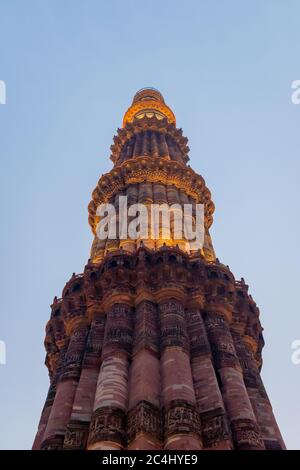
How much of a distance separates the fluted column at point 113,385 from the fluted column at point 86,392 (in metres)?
0.48

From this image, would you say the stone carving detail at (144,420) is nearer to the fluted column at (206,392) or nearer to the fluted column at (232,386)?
the fluted column at (206,392)

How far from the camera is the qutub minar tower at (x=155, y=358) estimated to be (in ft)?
40.8

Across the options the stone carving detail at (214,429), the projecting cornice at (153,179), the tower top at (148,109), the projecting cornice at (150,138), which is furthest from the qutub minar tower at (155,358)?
the tower top at (148,109)

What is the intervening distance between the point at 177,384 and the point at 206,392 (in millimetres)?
852

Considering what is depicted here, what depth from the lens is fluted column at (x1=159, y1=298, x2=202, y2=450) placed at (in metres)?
11.7

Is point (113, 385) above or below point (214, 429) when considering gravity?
above

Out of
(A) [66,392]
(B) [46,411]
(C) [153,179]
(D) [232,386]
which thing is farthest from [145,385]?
(C) [153,179]

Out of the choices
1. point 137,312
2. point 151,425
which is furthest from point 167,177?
point 151,425

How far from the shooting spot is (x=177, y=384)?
1327 cm

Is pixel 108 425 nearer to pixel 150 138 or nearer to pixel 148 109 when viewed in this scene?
pixel 150 138

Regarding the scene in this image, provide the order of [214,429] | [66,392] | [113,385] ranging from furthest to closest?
[66,392] → [113,385] → [214,429]

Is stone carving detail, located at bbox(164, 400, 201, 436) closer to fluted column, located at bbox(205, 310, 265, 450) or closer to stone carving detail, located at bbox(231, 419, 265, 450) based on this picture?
stone carving detail, located at bbox(231, 419, 265, 450)

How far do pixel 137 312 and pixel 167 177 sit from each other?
35.3 feet

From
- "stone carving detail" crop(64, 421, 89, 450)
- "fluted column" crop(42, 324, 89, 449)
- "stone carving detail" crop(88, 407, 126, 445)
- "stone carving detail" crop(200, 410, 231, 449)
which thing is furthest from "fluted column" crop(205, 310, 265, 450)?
"fluted column" crop(42, 324, 89, 449)
